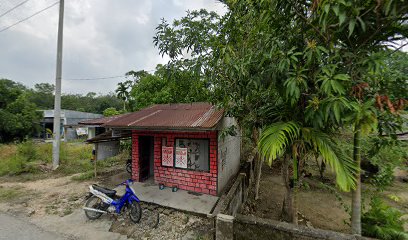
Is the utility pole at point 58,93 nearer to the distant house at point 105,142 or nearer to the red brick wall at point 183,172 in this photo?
the distant house at point 105,142

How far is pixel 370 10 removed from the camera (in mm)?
2203

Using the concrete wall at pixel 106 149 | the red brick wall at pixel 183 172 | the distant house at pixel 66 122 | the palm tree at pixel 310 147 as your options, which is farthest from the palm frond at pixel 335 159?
the distant house at pixel 66 122

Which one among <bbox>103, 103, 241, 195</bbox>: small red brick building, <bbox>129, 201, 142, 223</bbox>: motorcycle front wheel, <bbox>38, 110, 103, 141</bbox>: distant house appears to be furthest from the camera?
<bbox>38, 110, 103, 141</bbox>: distant house

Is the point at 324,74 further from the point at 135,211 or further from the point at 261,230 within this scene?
the point at 135,211

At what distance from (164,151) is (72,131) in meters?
25.9

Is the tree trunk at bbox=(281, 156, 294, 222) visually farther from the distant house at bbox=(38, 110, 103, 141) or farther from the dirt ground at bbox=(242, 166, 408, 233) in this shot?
the distant house at bbox=(38, 110, 103, 141)

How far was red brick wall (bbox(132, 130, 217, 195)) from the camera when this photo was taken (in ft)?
18.3

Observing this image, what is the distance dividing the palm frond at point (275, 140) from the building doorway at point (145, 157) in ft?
17.4

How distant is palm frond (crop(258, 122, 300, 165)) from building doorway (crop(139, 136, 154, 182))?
5305 mm

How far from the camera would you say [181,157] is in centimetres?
601

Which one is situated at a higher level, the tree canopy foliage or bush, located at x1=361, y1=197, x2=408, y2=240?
the tree canopy foliage

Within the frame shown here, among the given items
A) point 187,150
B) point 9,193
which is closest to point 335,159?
point 187,150

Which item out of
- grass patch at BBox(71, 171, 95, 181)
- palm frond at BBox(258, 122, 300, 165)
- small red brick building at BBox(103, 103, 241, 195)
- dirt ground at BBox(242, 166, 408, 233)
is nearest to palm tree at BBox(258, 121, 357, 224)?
palm frond at BBox(258, 122, 300, 165)

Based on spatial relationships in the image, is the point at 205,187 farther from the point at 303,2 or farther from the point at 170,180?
the point at 303,2
